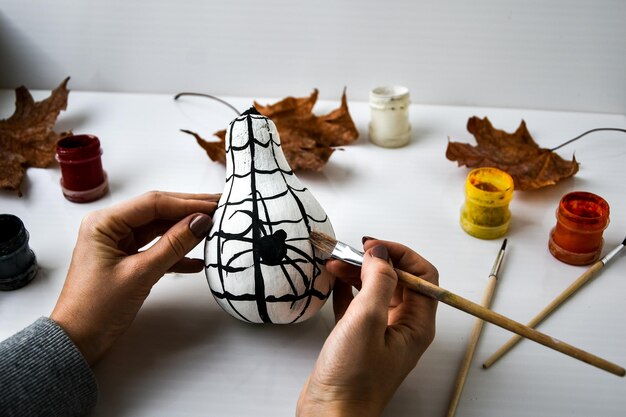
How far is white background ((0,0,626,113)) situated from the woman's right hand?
825 millimetres

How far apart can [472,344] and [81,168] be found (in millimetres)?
800

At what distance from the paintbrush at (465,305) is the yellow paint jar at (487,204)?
1.10 feet

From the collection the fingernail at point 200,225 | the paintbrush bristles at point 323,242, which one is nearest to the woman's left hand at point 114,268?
the fingernail at point 200,225

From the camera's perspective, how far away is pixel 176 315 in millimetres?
912

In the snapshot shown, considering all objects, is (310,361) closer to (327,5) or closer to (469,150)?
(469,150)

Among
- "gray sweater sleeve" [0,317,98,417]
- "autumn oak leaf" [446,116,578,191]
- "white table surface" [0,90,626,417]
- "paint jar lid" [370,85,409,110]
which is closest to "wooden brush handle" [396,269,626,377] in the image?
"white table surface" [0,90,626,417]

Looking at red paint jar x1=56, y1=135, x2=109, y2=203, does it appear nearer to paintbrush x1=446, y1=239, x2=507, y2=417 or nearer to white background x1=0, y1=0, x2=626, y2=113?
white background x1=0, y1=0, x2=626, y2=113

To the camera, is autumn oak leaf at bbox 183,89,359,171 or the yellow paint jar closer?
the yellow paint jar

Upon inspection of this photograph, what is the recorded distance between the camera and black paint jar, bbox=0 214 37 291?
0.93m

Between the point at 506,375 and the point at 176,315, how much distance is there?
0.49m

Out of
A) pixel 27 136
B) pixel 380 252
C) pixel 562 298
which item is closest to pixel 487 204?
pixel 562 298

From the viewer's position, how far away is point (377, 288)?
707 millimetres

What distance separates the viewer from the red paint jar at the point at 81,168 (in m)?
1.16

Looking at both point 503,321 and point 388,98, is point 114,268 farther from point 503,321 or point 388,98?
point 388,98
